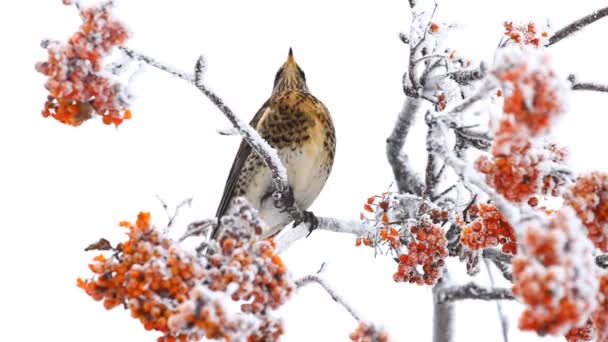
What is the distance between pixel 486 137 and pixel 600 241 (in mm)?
274

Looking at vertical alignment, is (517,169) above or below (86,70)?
below

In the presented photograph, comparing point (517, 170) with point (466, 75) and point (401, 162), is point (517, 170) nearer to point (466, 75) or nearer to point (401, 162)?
point (466, 75)

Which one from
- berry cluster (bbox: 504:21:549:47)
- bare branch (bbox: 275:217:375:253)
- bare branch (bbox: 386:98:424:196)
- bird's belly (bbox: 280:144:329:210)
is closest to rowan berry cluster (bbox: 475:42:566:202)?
berry cluster (bbox: 504:21:549:47)

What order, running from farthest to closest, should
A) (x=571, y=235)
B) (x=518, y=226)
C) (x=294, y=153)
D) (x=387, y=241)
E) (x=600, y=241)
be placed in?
(x=294, y=153) < (x=387, y=241) < (x=600, y=241) < (x=518, y=226) < (x=571, y=235)

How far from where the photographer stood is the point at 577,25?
7.75 feet

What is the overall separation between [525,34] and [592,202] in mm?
1156

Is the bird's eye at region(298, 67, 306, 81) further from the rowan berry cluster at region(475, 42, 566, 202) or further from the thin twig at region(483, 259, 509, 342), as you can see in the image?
the rowan berry cluster at region(475, 42, 566, 202)

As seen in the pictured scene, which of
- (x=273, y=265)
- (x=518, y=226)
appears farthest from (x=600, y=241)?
(x=273, y=265)

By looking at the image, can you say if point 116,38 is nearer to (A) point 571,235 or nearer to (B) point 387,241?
(A) point 571,235

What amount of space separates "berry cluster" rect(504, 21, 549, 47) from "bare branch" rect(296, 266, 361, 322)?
2.95 feet

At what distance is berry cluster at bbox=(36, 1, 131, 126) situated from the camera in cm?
164

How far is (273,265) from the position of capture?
158cm

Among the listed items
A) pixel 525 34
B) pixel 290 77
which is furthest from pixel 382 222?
pixel 290 77

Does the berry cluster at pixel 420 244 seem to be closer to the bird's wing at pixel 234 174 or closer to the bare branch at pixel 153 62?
the bare branch at pixel 153 62
